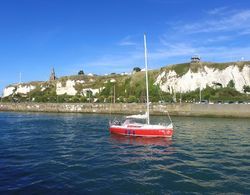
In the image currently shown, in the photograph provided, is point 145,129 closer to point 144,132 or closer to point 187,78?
point 144,132

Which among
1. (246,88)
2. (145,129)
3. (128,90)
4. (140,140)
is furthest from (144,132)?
(128,90)

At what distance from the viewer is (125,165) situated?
102 feet

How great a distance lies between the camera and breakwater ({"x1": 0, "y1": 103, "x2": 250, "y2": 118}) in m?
88.5

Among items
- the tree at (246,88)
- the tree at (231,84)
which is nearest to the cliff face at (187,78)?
the tree at (231,84)

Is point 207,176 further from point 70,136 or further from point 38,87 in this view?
point 38,87

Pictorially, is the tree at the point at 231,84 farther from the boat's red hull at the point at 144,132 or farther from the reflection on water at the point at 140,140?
the reflection on water at the point at 140,140

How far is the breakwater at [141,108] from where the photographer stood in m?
88.5

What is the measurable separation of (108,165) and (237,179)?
11283mm

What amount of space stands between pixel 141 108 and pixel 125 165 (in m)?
76.7

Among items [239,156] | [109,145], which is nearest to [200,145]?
[239,156]

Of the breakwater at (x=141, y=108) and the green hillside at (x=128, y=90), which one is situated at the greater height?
the green hillside at (x=128, y=90)

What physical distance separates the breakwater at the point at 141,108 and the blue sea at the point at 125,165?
1619 inches

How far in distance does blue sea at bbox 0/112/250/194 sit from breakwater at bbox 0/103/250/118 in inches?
1619

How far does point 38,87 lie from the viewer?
7421 inches
